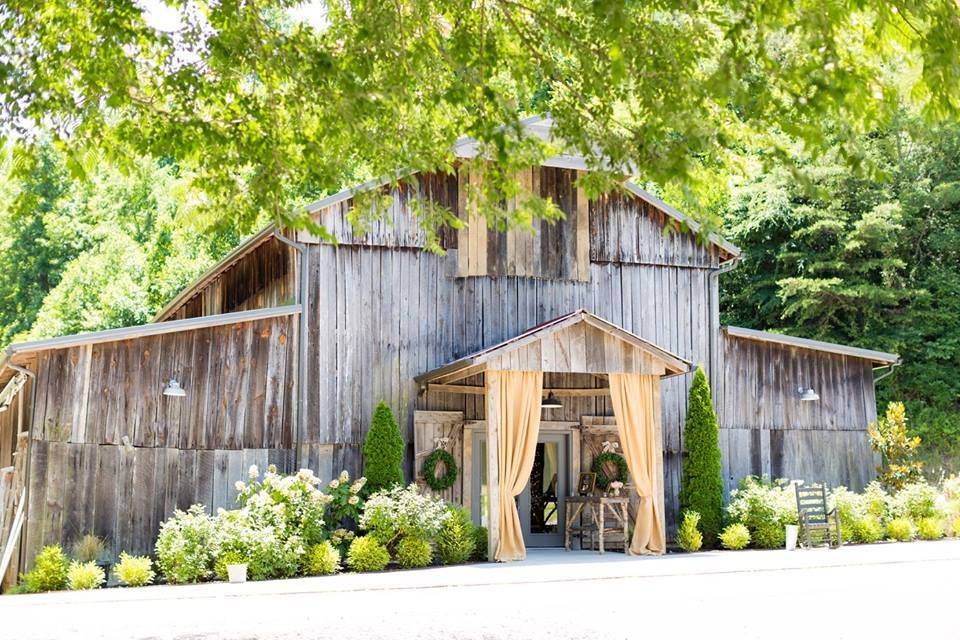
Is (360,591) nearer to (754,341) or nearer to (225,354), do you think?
(225,354)

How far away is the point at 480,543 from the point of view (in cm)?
1692

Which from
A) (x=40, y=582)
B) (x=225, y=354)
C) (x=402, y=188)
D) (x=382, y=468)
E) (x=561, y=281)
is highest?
(x=402, y=188)

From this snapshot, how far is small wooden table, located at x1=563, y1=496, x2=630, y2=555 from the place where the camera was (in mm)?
17938

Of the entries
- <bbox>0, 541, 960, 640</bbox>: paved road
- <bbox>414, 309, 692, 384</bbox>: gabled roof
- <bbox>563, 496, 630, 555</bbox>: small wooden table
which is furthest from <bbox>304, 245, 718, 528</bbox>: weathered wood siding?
<bbox>0, 541, 960, 640</bbox>: paved road

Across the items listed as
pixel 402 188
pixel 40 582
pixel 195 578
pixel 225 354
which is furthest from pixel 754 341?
pixel 40 582

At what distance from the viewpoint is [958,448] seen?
28.5m

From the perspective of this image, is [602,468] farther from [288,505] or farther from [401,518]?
[288,505]

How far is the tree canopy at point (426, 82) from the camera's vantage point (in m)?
7.78

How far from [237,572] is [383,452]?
3.38 m

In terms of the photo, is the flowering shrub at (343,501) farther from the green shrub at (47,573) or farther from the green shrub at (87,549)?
the green shrub at (47,573)

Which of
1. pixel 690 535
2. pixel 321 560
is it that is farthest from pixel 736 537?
pixel 321 560

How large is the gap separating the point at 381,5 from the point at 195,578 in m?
8.42

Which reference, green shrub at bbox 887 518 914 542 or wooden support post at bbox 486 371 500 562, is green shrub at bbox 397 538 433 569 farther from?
green shrub at bbox 887 518 914 542

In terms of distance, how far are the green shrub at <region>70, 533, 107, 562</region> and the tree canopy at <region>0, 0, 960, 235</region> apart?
6587mm
